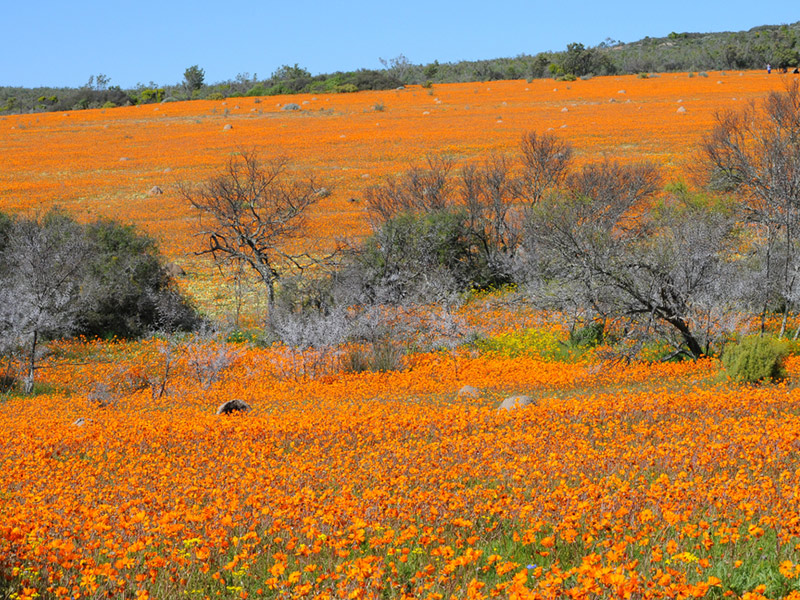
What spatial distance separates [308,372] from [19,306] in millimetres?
7377

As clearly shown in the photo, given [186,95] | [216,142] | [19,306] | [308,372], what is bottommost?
[308,372]

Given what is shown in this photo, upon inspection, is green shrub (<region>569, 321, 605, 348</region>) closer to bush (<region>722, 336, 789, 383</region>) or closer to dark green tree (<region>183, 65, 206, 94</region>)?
bush (<region>722, 336, 789, 383</region>)

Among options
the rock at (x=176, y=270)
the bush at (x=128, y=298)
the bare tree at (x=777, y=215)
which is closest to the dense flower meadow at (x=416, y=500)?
the bare tree at (x=777, y=215)

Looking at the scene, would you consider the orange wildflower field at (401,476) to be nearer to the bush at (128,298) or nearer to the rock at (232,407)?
the rock at (232,407)

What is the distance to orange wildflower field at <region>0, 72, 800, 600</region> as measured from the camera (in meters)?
4.46

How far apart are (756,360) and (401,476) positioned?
801cm

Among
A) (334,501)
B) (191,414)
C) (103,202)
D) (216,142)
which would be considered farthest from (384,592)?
(216,142)

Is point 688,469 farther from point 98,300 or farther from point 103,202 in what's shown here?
point 103,202

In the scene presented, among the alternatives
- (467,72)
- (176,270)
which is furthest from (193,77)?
(176,270)

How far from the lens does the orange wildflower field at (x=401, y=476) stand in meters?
4.46

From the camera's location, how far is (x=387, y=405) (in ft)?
37.6

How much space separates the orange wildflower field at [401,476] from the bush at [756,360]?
410 mm

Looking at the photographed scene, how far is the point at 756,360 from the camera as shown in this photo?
11836 millimetres

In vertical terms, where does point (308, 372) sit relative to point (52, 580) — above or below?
below
